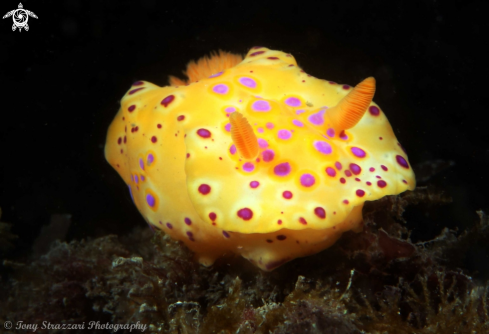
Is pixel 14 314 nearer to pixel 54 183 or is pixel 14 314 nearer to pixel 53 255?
pixel 53 255

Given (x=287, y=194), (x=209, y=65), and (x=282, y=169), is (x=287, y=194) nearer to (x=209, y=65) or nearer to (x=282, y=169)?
(x=282, y=169)

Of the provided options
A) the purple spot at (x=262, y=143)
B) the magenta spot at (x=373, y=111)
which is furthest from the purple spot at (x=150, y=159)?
the magenta spot at (x=373, y=111)

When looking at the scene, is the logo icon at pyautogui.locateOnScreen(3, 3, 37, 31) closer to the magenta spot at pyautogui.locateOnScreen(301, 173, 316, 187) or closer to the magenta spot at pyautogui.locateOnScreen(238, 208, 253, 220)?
the magenta spot at pyautogui.locateOnScreen(238, 208, 253, 220)

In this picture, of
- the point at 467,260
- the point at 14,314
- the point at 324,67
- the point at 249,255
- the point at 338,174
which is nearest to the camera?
the point at 338,174

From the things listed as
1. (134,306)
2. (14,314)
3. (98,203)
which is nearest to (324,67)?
(134,306)

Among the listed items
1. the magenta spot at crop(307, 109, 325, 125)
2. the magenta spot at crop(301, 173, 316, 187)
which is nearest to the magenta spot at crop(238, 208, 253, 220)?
the magenta spot at crop(301, 173, 316, 187)

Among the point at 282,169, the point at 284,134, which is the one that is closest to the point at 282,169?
the point at 282,169

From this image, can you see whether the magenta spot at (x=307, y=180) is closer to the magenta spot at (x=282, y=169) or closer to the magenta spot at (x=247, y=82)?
the magenta spot at (x=282, y=169)
